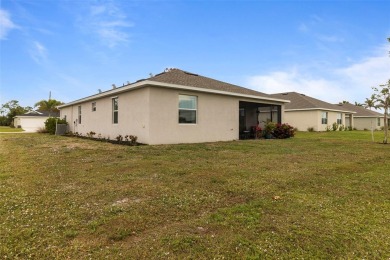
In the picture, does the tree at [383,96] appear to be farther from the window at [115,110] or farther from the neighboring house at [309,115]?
the window at [115,110]

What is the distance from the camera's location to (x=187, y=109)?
1301cm

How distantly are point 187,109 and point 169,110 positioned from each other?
45.4 inches

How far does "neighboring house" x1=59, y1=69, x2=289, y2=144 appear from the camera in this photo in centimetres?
1180

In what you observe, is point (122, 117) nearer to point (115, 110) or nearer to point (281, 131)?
point (115, 110)

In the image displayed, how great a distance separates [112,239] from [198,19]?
14679 millimetres

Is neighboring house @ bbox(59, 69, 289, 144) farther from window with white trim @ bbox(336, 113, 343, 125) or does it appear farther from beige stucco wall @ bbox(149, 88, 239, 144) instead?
window with white trim @ bbox(336, 113, 343, 125)

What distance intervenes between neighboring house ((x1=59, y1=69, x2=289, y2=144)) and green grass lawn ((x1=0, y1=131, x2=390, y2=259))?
17.2 feet

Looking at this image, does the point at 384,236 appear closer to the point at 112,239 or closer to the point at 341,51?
the point at 112,239

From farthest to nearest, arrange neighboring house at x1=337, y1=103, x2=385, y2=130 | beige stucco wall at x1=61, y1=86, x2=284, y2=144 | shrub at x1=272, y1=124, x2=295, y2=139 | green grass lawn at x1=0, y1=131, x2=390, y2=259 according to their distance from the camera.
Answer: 1. neighboring house at x1=337, y1=103, x2=385, y2=130
2. shrub at x1=272, y1=124, x2=295, y2=139
3. beige stucco wall at x1=61, y1=86, x2=284, y2=144
4. green grass lawn at x1=0, y1=131, x2=390, y2=259

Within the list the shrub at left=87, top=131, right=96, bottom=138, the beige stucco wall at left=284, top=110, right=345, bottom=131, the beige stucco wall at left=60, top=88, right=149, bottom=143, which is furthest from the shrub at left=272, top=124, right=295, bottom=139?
the beige stucco wall at left=284, top=110, right=345, bottom=131

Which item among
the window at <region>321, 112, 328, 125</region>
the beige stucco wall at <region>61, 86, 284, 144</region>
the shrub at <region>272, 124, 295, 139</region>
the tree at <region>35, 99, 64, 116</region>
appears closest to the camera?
the beige stucco wall at <region>61, 86, 284, 144</region>

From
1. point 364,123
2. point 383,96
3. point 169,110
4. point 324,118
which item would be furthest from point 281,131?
point 364,123

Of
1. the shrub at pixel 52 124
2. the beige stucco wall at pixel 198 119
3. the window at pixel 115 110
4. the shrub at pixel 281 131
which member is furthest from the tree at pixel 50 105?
the shrub at pixel 281 131

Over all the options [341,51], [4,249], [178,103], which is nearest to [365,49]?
[341,51]
